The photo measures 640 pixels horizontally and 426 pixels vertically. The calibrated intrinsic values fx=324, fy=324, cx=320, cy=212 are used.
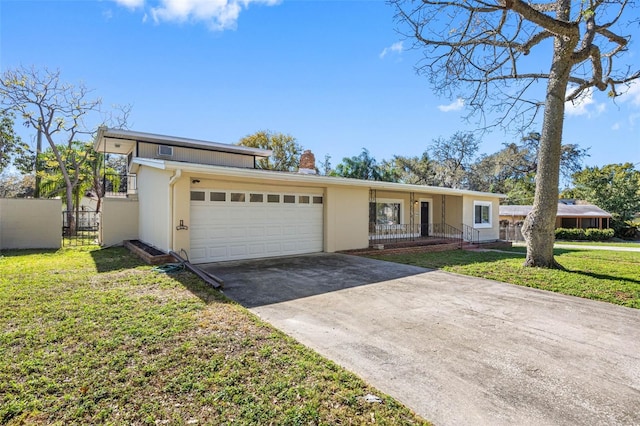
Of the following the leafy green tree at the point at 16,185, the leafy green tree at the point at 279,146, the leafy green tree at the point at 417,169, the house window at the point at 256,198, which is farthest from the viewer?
the leafy green tree at the point at 16,185

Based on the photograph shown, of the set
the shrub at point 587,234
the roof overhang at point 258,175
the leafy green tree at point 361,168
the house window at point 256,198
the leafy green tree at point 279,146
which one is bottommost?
the shrub at point 587,234

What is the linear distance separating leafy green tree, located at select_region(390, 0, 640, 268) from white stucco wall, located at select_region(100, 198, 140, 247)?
11761mm

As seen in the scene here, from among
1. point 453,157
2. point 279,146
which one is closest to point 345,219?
point 279,146

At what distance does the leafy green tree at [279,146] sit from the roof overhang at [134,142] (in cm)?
1522

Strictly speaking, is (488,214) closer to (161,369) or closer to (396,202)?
(396,202)

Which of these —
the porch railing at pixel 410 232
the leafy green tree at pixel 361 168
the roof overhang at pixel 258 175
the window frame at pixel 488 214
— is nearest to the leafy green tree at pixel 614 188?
the window frame at pixel 488 214

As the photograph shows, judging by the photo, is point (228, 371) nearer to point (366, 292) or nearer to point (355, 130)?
point (366, 292)

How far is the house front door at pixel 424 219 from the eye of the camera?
53.9 feet

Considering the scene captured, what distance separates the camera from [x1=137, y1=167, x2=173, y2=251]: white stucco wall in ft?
28.9

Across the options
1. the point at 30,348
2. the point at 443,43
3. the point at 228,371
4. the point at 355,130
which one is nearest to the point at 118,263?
the point at 30,348

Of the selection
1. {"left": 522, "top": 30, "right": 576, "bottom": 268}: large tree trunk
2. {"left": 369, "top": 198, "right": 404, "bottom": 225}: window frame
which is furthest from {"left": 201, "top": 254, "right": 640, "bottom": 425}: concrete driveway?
{"left": 369, "top": 198, "right": 404, "bottom": 225}: window frame

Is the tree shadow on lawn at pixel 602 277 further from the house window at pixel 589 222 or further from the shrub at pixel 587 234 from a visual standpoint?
the house window at pixel 589 222

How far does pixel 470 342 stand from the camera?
3961 millimetres

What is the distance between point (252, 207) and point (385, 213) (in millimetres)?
7275
